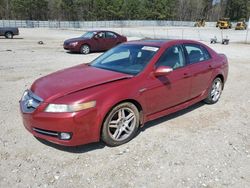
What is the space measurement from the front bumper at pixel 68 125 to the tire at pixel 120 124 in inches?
7.5

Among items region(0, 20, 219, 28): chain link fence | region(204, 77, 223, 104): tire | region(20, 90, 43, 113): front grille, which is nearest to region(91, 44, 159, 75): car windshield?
region(20, 90, 43, 113): front grille

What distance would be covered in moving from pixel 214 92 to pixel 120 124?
9.47 feet

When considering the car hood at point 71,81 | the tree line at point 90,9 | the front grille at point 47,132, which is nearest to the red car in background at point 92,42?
the car hood at point 71,81

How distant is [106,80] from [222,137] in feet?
6.97

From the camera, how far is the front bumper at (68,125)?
3.61 meters

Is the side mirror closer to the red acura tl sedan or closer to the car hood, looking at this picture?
the red acura tl sedan

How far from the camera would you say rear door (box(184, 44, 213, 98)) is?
5187 millimetres

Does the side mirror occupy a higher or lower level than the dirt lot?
higher

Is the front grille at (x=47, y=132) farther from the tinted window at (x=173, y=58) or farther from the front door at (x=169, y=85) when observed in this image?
the tinted window at (x=173, y=58)

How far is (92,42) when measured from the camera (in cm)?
1642

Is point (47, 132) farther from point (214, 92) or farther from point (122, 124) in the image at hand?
point (214, 92)

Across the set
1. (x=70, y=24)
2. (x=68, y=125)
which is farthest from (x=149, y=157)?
(x=70, y=24)

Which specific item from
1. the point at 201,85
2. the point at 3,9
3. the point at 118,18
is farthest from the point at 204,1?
the point at 201,85

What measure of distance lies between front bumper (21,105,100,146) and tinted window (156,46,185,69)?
1.55 meters
